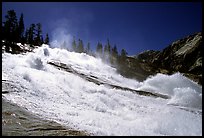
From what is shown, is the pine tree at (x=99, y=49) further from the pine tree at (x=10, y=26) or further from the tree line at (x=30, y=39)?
the pine tree at (x=10, y=26)

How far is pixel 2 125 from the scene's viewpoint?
12172 mm

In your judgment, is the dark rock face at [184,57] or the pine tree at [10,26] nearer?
the pine tree at [10,26]

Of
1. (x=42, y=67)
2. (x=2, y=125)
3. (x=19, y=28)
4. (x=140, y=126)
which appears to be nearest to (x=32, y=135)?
(x=2, y=125)

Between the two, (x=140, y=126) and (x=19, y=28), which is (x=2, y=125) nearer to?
(x=140, y=126)

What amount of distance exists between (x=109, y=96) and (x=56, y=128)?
11234mm

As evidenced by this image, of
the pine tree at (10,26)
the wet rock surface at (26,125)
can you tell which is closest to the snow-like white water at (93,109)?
the wet rock surface at (26,125)

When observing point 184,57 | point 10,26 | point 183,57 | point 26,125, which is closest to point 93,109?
point 26,125

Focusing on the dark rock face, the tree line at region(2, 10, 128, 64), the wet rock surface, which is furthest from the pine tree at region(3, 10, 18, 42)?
the wet rock surface

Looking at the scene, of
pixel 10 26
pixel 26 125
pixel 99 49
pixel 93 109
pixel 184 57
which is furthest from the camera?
pixel 99 49

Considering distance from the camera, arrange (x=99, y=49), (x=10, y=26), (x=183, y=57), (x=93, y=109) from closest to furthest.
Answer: (x=93, y=109) → (x=10, y=26) → (x=183, y=57) → (x=99, y=49)

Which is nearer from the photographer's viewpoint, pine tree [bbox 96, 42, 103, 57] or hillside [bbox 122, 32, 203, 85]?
hillside [bbox 122, 32, 203, 85]

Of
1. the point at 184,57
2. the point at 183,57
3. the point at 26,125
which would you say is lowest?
the point at 26,125

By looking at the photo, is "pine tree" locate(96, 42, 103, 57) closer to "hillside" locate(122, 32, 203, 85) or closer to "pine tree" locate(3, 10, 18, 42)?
"hillside" locate(122, 32, 203, 85)

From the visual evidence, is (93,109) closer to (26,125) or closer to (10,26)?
(26,125)
